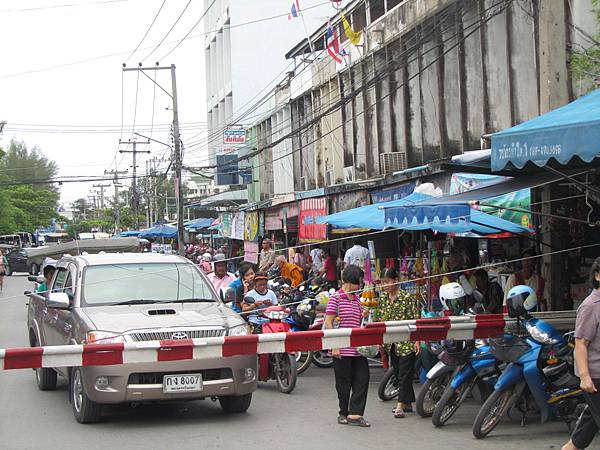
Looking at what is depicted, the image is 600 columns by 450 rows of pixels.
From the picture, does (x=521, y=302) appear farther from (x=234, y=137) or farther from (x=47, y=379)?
(x=234, y=137)

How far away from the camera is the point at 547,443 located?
789cm

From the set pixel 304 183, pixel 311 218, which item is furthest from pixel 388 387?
pixel 304 183

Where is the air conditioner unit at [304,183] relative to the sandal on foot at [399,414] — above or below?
above

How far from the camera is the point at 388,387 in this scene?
10375 mm

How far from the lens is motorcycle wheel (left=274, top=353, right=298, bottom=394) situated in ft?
36.4

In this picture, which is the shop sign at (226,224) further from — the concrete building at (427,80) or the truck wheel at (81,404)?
the truck wheel at (81,404)

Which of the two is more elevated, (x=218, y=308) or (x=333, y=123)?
(x=333, y=123)

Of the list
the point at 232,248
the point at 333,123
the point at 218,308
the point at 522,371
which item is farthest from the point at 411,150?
the point at 232,248

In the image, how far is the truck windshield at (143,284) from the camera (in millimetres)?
9852

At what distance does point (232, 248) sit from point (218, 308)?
31836 mm

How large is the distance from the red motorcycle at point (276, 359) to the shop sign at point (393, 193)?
717 cm

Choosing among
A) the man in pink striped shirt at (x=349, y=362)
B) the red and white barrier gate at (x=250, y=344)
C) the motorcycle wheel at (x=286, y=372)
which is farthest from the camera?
the motorcycle wheel at (x=286, y=372)

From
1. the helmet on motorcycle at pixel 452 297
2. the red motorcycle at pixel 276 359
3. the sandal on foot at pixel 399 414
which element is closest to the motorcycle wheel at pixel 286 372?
the red motorcycle at pixel 276 359

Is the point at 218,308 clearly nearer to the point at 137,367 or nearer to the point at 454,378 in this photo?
the point at 137,367
